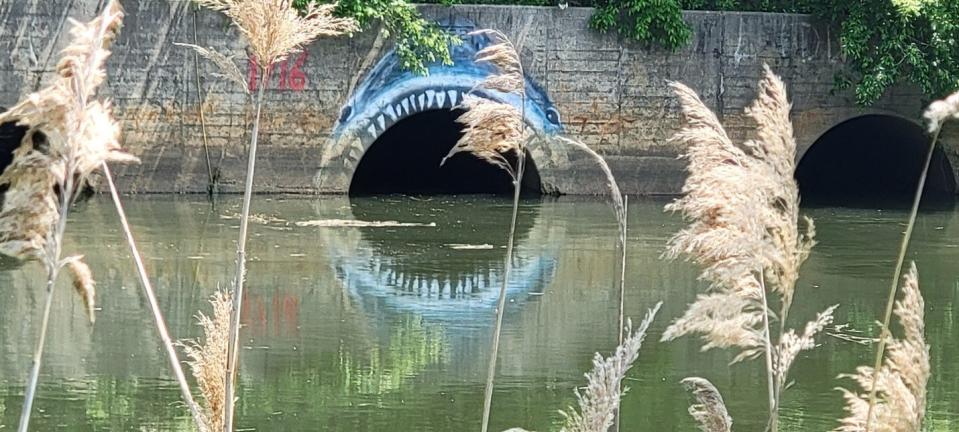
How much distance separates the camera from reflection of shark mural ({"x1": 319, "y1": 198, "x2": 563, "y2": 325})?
10383 millimetres

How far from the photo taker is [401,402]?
7312mm

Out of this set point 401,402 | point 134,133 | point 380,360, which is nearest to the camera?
point 401,402

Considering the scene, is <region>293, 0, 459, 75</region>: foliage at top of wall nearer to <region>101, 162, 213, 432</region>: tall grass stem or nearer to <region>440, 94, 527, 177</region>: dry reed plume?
<region>440, 94, 527, 177</region>: dry reed plume

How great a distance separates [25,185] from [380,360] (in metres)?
5.68

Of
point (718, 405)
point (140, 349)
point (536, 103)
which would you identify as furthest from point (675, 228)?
point (718, 405)

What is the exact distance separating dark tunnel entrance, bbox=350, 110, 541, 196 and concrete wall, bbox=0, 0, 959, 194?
1.27 meters

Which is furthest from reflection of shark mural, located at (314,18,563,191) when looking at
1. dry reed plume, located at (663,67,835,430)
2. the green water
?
dry reed plume, located at (663,67,835,430)

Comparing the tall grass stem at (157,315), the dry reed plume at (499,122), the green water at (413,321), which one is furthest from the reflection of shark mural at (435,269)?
the tall grass stem at (157,315)

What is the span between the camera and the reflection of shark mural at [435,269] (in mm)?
10383

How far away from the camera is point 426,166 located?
21.2 meters

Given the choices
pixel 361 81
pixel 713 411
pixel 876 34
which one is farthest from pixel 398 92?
pixel 713 411

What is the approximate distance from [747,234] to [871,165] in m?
19.0

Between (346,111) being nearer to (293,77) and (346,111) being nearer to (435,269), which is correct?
(293,77)

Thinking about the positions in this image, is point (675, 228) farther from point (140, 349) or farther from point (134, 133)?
point (140, 349)
